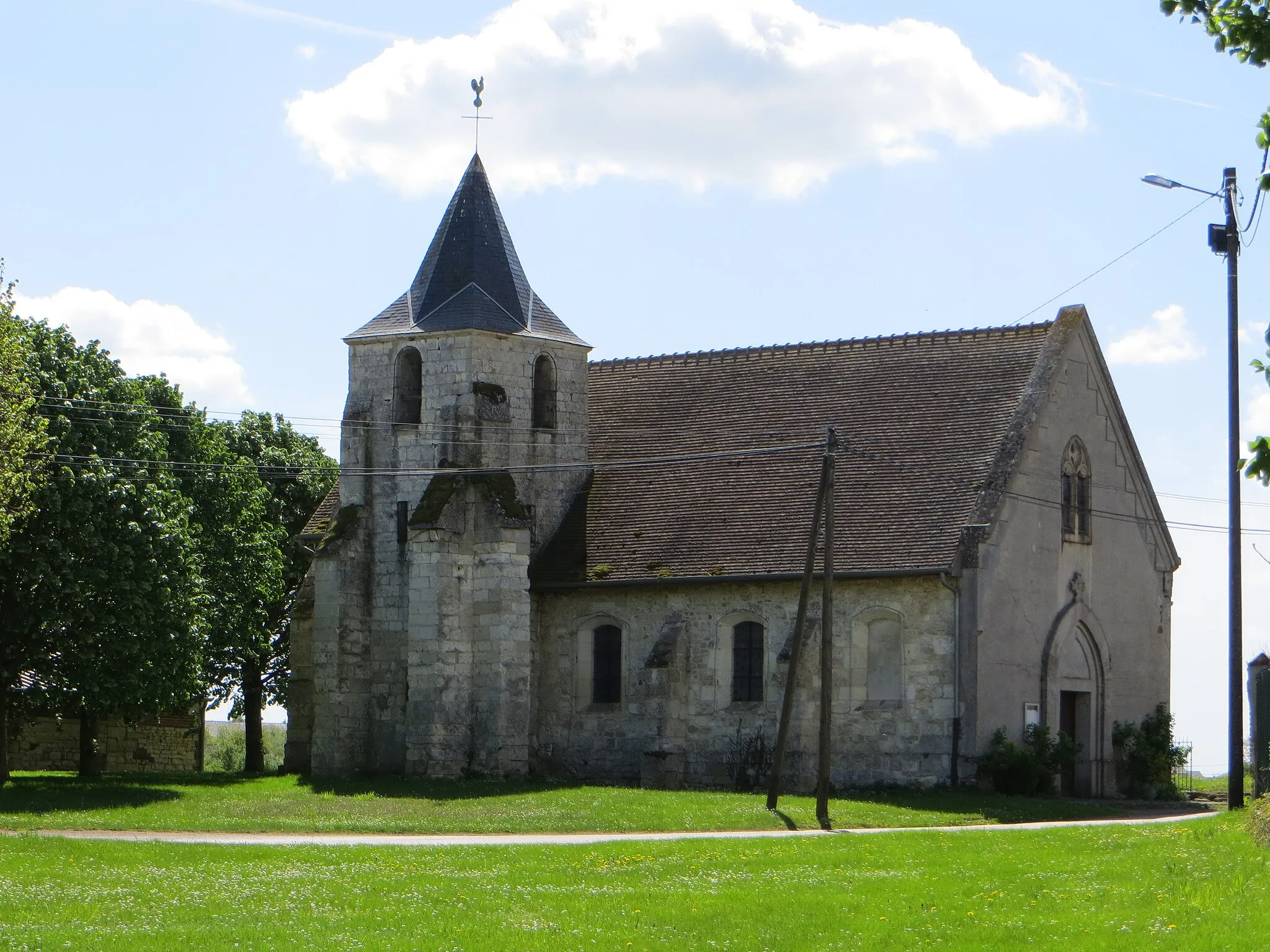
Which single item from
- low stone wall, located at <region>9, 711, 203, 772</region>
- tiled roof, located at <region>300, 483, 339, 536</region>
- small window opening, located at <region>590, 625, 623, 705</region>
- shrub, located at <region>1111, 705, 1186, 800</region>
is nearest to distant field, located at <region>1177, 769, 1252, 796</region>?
shrub, located at <region>1111, 705, 1186, 800</region>

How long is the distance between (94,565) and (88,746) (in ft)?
39.1

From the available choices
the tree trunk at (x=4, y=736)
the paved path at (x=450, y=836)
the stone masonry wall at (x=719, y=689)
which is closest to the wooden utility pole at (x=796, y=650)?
the paved path at (x=450, y=836)

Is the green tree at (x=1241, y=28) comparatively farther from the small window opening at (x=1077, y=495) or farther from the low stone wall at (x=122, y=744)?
the low stone wall at (x=122, y=744)

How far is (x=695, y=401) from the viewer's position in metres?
42.1

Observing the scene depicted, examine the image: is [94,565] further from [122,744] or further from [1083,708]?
[1083,708]

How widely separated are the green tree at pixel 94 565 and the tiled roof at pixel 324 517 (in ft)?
18.8

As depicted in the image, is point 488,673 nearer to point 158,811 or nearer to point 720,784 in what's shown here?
point 720,784

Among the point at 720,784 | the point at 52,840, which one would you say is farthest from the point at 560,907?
the point at 720,784

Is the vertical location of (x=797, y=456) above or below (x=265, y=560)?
above

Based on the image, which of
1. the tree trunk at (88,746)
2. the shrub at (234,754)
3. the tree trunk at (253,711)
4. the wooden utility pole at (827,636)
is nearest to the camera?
the wooden utility pole at (827,636)

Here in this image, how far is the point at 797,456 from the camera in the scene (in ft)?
128

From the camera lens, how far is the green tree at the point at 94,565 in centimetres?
3409

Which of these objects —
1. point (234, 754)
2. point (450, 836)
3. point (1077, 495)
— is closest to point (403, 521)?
point (450, 836)

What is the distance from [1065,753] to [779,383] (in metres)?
11.0
